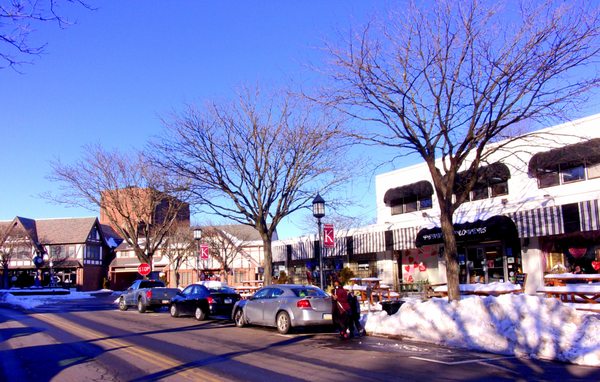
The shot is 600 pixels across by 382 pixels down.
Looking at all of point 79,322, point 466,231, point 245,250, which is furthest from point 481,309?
point 245,250

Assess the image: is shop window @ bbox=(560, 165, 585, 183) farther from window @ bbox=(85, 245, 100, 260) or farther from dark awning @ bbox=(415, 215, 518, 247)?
window @ bbox=(85, 245, 100, 260)

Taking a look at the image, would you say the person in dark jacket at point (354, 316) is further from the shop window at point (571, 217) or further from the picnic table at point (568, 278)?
the shop window at point (571, 217)

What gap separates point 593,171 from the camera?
63.6 feet

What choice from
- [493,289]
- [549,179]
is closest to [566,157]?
[549,179]

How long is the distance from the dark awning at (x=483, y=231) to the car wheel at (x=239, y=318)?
933 centimetres

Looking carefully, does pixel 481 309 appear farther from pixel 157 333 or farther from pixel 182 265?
pixel 182 265

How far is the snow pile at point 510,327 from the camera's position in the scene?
9.77 metres

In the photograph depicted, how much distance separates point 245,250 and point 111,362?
158ft

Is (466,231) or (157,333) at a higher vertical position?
(466,231)

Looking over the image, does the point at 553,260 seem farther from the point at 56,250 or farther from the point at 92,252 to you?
the point at 92,252

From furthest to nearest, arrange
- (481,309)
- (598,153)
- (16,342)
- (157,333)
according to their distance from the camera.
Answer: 1. (598,153)
2. (157,333)
3. (16,342)
4. (481,309)

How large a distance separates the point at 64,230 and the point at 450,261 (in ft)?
204

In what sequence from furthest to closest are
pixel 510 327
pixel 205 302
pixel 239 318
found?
pixel 205 302 < pixel 239 318 < pixel 510 327

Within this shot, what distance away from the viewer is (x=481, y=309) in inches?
467
